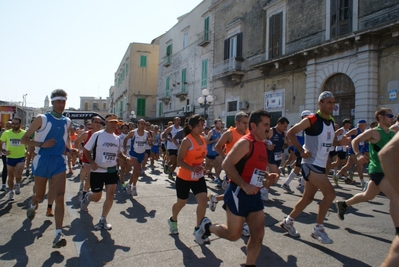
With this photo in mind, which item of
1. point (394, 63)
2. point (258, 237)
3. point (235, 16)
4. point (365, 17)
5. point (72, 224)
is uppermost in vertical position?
point (235, 16)

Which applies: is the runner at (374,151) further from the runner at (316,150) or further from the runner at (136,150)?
the runner at (136,150)

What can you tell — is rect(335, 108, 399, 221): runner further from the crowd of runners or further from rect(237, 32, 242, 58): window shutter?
rect(237, 32, 242, 58): window shutter

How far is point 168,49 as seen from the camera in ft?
123

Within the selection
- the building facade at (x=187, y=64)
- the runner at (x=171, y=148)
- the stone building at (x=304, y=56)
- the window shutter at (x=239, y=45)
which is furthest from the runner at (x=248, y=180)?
the building facade at (x=187, y=64)

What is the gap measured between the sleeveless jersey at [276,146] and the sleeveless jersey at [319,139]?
2602 mm

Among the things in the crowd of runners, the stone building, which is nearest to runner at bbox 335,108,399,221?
the crowd of runners

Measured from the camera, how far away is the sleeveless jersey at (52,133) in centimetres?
462

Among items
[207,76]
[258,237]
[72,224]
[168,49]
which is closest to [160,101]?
[168,49]

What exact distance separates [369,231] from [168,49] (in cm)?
3468

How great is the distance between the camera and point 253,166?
336 cm

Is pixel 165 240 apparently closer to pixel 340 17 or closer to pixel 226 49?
pixel 340 17

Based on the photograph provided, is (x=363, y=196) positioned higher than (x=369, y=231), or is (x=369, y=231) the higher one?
(x=363, y=196)

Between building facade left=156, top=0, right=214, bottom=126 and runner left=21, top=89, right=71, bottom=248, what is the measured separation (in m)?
22.5

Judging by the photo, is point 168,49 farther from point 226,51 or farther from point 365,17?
point 365,17
